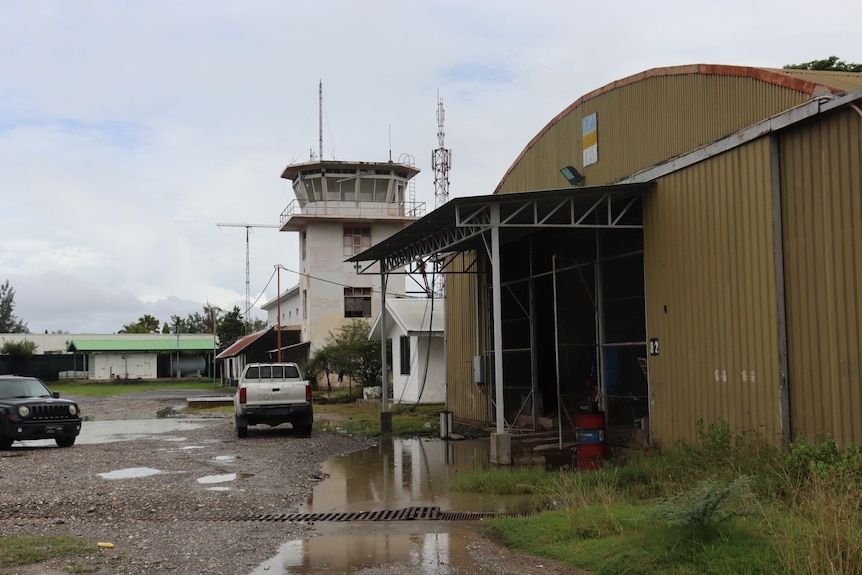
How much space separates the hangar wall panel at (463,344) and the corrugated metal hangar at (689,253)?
1993 millimetres

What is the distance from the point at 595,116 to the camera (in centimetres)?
1781

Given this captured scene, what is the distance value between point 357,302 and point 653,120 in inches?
1674

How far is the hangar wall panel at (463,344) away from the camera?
941 inches

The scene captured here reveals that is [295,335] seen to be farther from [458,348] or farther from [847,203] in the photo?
[847,203]

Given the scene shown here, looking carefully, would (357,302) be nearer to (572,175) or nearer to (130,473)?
(572,175)

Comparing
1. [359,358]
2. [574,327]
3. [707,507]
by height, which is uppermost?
[574,327]

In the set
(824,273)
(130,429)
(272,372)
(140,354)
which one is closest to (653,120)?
(824,273)

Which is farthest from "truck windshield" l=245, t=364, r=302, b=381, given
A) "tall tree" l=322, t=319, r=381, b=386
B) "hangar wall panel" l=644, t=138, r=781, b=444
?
"tall tree" l=322, t=319, r=381, b=386

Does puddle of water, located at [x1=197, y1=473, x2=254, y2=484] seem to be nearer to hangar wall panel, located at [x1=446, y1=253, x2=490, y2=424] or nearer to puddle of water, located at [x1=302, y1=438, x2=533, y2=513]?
puddle of water, located at [x1=302, y1=438, x2=533, y2=513]

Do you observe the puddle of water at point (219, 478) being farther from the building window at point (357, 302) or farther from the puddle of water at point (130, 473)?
the building window at point (357, 302)

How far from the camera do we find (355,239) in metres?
56.8

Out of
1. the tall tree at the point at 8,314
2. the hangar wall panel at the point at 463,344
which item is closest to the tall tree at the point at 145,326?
the tall tree at the point at 8,314

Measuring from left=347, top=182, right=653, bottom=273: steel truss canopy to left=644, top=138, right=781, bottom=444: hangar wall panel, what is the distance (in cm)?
71

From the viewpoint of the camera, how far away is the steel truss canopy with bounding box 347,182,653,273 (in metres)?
15.2
